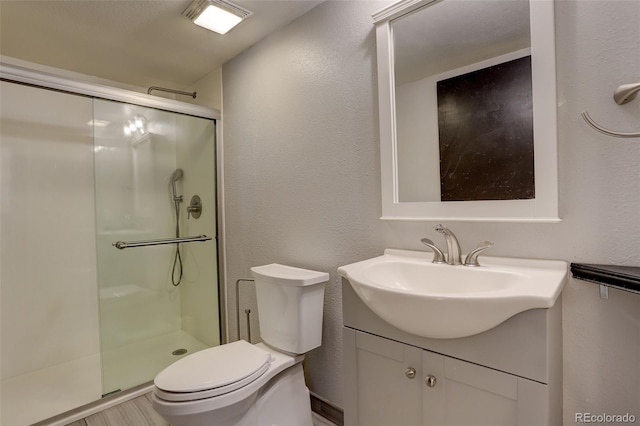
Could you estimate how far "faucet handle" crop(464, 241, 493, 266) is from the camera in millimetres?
1133

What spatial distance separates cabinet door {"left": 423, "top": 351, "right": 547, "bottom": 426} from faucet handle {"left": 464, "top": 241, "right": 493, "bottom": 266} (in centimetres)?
36

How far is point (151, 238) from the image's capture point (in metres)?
2.40

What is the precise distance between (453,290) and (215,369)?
102 centimetres

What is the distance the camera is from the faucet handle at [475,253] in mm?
1133

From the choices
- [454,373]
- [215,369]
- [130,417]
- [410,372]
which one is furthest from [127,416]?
[454,373]

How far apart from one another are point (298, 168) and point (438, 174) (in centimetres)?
82

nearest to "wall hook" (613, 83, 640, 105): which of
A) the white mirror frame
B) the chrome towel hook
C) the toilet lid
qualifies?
the chrome towel hook

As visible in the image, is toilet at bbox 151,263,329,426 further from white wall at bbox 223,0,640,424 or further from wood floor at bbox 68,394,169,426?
wood floor at bbox 68,394,169,426

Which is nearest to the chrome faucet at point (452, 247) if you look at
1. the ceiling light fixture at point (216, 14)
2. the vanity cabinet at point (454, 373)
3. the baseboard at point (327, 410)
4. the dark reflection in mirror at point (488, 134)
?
the dark reflection in mirror at point (488, 134)

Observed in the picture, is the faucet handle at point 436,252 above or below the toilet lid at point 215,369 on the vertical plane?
above

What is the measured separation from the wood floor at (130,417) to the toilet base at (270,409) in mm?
205

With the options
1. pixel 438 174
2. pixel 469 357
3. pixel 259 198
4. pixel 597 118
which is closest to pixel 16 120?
pixel 259 198

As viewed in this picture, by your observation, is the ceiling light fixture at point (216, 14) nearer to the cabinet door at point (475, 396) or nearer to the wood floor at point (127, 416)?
the cabinet door at point (475, 396)

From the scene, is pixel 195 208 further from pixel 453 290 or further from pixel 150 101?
pixel 453 290
